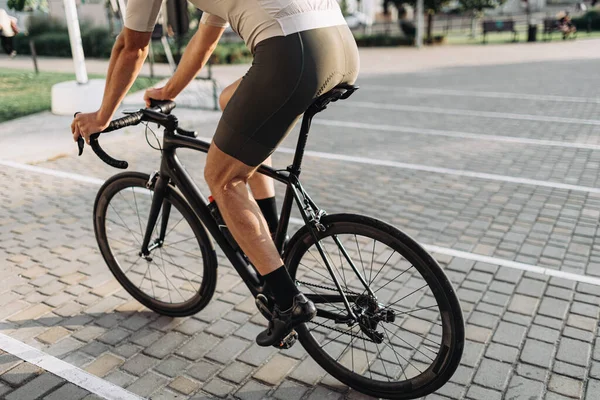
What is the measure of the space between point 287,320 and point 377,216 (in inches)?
101

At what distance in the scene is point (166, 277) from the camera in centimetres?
367

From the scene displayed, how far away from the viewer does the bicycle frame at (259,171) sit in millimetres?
2600

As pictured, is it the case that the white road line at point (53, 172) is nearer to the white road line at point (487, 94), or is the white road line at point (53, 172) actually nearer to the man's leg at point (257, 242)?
the man's leg at point (257, 242)

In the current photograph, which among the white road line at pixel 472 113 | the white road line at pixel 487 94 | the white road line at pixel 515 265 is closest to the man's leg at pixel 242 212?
the white road line at pixel 515 265

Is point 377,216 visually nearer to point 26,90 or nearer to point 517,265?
point 517,265

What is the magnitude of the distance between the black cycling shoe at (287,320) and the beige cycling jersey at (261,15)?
1105 mm

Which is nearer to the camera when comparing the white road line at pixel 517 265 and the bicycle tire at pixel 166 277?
the bicycle tire at pixel 166 277

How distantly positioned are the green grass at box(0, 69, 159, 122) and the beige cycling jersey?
25.8 ft

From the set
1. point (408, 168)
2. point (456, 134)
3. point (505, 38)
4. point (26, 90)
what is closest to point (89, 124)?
point (408, 168)

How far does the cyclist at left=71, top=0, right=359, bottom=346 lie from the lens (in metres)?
2.24

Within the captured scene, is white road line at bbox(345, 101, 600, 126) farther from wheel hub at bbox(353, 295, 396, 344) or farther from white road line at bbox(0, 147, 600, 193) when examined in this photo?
wheel hub at bbox(353, 295, 396, 344)

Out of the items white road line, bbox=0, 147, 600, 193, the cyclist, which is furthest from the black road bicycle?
white road line, bbox=0, 147, 600, 193

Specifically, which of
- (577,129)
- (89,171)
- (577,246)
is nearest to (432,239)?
(577,246)

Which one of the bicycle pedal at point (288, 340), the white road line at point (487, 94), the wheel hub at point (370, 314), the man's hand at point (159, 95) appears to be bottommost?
the white road line at point (487, 94)
